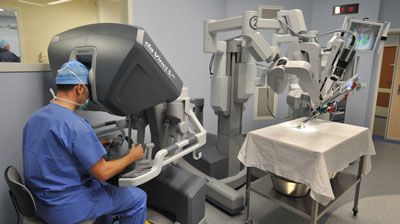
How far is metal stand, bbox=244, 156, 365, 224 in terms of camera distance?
6.07ft

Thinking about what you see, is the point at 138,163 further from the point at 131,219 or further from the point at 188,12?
the point at 188,12

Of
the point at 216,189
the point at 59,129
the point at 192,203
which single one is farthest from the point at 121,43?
the point at 216,189

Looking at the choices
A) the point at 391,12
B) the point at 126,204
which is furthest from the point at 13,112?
the point at 391,12

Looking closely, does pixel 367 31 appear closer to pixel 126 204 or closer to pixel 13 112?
pixel 126 204

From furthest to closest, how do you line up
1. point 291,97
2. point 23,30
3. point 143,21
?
point 291,97
point 143,21
point 23,30

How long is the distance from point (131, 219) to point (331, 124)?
192 cm

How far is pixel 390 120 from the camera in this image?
5184mm

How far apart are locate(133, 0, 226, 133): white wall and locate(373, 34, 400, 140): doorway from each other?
388 cm

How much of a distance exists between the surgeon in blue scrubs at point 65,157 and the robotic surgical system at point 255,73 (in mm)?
1251

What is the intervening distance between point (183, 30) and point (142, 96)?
215 cm

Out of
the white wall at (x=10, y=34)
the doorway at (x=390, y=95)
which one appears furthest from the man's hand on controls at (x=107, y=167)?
the doorway at (x=390, y=95)

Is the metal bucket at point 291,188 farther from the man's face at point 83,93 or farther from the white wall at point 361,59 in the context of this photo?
the white wall at point 361,59

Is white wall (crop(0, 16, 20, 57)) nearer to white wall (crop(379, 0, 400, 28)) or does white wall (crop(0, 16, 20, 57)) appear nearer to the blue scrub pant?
the blue scrub pant

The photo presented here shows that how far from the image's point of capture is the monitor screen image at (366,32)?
9.59 ft
